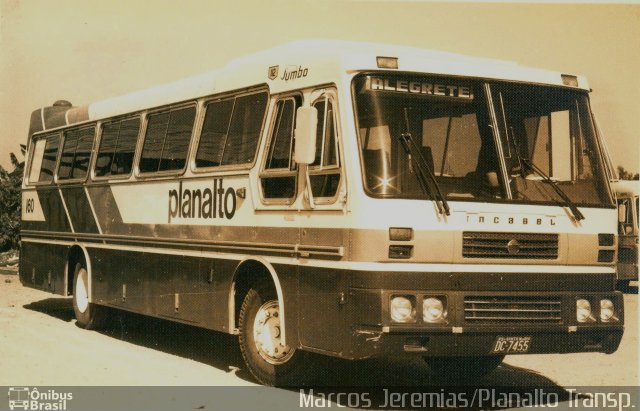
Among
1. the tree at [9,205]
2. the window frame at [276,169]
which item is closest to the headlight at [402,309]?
the window frame at [276,169]

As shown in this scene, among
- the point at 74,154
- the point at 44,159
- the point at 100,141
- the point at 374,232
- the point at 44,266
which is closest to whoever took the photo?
the point at 374,232

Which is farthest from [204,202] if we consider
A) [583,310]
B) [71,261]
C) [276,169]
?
[71,261]

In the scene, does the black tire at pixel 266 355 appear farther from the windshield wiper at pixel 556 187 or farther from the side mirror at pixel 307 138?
the windshield wiper at pixel 556 187

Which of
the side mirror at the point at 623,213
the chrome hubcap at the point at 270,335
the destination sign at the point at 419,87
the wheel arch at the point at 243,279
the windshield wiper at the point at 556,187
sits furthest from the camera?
the side mirror at the point at 623,213

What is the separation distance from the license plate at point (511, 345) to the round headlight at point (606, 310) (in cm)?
86

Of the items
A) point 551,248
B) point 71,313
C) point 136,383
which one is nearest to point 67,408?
point 136,383

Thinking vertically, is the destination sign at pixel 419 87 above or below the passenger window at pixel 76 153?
above

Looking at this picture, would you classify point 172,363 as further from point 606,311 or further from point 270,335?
point 606,311


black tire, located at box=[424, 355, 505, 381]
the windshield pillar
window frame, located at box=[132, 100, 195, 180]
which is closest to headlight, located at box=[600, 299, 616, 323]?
the windshield pillar

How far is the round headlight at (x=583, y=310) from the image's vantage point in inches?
362

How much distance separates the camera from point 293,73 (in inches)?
387

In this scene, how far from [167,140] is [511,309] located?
5.25m

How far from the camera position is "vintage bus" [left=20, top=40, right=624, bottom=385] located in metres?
8.62

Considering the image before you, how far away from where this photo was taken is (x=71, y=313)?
17.4m
